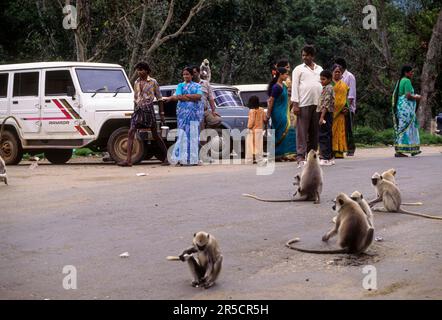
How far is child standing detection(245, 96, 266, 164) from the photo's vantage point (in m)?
18.5

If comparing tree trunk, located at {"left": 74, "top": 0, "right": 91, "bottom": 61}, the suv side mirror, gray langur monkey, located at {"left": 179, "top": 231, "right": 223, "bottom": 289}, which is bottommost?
gray langur monkey, located at {"left": 179, "top": 231, "right": 223, "bottom": 289}

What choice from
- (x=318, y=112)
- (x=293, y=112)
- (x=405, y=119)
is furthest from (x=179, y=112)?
(x=405, y=119)

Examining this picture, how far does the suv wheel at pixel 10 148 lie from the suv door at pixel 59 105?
86 cm

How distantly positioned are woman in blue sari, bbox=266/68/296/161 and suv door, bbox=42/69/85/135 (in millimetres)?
3812

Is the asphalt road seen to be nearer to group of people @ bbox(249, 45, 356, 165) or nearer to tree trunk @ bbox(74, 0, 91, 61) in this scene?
group of people @ bbox(249, 45, 356, 165)

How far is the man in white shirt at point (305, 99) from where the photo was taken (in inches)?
633

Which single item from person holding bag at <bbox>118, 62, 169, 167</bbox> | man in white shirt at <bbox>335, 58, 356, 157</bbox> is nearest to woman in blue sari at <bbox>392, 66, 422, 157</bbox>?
man in white shirt at <bbox>335, 58, 356, 157</bbox>

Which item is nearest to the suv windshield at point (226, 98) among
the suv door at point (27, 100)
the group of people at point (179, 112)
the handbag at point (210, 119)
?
the handbag at point (210, 119)

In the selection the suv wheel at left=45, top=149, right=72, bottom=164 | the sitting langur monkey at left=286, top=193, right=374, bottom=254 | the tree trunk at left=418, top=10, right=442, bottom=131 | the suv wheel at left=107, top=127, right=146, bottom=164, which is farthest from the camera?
the tree trunk at left=418, top=10, right=442, bottom=131

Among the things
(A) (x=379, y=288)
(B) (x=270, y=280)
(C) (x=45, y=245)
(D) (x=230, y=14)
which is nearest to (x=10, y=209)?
(C) (x=45, y=245)

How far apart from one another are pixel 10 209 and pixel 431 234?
508 cm

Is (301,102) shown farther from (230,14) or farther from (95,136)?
(230,14)

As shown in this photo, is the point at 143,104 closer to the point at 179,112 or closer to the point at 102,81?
the point at 179,112

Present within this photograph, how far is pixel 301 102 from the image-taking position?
1620 centimetres
